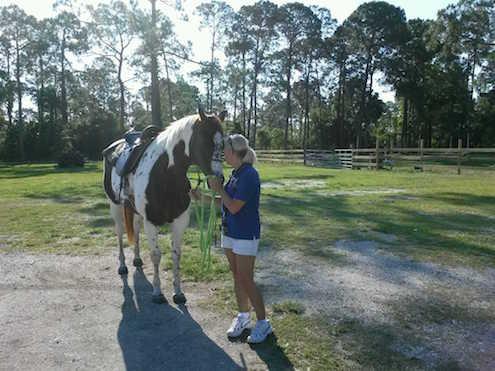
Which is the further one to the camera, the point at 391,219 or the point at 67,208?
the point at 67,208

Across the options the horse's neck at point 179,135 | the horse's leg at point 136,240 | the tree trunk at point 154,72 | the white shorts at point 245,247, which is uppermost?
the tree trunk at point 154,72

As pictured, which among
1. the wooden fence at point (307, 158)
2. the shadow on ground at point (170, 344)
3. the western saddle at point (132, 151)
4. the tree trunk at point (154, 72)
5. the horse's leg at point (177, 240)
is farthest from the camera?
the wooden fence at point (307, 158)

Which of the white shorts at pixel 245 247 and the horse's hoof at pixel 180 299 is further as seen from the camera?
the horse's hoof at pixel 180 299

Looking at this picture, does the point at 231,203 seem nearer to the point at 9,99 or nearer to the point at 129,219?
the point at 129,219

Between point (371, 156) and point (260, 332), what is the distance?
22.7 metres

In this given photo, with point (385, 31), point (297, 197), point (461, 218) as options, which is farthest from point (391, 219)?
point (385, 31)

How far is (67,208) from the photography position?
1034cm

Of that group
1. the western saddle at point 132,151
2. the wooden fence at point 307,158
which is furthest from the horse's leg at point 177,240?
the wooden fence at point 307,158

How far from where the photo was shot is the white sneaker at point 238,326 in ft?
11.2

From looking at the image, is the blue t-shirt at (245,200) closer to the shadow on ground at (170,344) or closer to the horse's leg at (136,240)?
the shadow on ground at (170,344)

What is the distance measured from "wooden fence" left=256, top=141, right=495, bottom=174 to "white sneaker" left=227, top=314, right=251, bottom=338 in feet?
59.2

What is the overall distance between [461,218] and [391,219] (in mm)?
1434

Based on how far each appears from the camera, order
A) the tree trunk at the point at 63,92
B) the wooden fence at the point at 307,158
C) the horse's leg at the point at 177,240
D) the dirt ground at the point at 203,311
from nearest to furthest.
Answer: the dirt ground at the point at 203,311
the horse's leg at the point at 177,240
the wooden fence at the point at 307,158
the tree trunk at the point at 63,92

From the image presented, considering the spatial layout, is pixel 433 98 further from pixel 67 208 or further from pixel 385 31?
pixel 67 208
